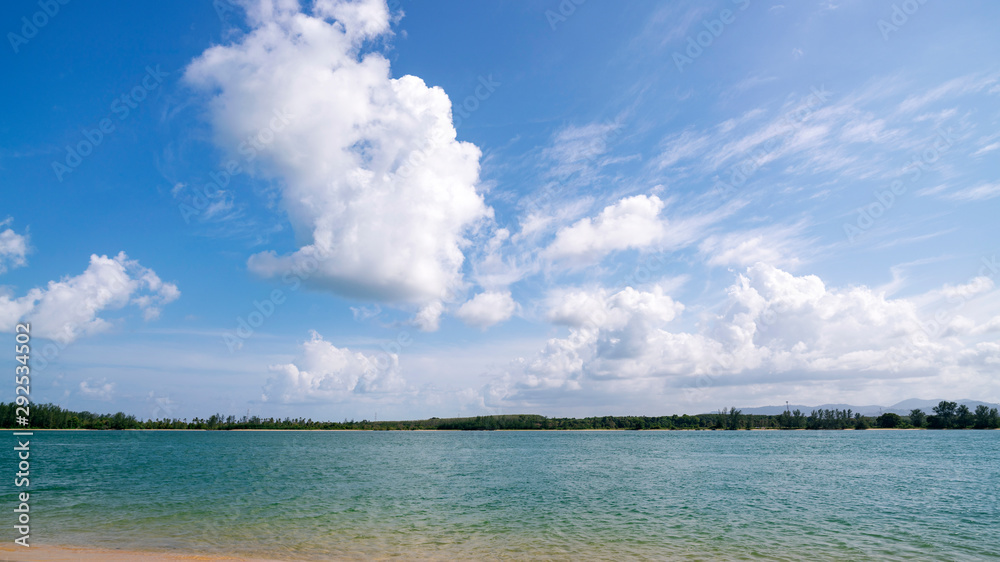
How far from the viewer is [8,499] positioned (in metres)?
34.7

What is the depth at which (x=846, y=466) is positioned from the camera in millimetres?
70438

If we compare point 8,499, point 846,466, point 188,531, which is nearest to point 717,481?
point 846,466

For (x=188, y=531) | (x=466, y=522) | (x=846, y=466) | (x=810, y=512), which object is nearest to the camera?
(x=188, y=531)

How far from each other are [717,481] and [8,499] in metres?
60.0

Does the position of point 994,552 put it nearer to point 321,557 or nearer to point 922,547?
point 922,547

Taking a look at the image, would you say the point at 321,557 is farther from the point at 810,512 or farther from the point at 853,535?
the point at 810,512

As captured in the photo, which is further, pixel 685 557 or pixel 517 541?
pixel 517 541

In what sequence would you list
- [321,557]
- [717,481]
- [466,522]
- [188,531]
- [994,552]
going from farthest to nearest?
[717,481] → [466,522] → [188,531] → [994,552] → [321,557]

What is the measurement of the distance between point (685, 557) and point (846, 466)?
2564 inches

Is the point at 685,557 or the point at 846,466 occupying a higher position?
the point at 685,557

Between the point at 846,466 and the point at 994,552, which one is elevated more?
the point at 994,552

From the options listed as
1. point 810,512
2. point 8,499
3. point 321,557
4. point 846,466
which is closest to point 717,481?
point 810,512

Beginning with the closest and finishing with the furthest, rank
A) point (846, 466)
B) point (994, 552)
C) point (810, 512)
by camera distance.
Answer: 1. point (994, 552)
2. point (810, 512)
3. point (846, 466)

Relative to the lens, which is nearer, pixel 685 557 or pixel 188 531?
pixel 685 557
